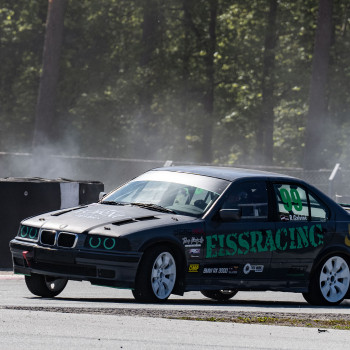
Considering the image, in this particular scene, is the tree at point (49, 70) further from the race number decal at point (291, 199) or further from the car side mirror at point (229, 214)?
the car side mirror at point (229, 214)

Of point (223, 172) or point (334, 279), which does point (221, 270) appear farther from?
point (334, 279)

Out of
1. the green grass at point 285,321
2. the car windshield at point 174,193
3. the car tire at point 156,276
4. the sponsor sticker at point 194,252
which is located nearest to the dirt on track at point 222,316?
the green grass at point 285,321

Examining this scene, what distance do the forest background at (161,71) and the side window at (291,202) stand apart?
113 ft

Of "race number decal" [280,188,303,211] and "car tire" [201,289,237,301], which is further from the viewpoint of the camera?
"car tire" [201,289,237,301]

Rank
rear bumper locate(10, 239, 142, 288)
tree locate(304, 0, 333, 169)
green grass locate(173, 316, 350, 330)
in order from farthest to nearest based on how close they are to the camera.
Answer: tree locate(304, 0, 333, 169) < rear bumper locate(10, 239, 142, 288) < green grass locate(173, 316, 350, 330)

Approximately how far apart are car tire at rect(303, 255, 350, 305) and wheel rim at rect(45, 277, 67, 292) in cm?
287

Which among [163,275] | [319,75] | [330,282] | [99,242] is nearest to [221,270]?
[163,275]

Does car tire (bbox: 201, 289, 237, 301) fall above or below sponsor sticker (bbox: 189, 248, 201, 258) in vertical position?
below

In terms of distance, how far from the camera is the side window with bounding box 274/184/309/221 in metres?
11.9

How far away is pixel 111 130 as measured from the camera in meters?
50.2

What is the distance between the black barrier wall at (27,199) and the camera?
15.5 m

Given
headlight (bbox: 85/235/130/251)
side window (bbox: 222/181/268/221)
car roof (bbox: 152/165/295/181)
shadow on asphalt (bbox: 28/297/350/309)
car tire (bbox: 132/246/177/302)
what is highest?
car roof (bbox: 152/165/295/181)

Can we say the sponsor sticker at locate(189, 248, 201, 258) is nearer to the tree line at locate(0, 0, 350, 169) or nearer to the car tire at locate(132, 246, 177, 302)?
the car tire at locate(132, 246, 177, 302)

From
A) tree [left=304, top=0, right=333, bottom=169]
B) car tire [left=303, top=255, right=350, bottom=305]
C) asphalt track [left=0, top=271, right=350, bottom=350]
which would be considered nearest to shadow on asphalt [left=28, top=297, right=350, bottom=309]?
asphalt track [left=0, top=271, right=350, bottom=350]
